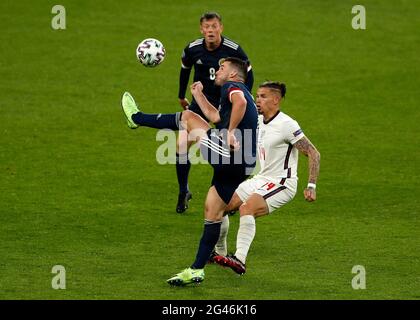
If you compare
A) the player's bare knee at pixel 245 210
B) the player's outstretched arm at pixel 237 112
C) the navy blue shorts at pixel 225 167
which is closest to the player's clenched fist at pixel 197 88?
the navy blue shorts at pixel 225 167

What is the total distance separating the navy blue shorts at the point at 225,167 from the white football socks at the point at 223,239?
0.87m

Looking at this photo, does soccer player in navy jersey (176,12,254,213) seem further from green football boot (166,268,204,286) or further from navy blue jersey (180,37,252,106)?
green football boot (166,268,204,286)

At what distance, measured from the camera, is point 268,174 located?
11.6 metres

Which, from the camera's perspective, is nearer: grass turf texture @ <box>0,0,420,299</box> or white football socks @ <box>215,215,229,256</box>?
grass turf texture @ <box>0,0,420,299</box>

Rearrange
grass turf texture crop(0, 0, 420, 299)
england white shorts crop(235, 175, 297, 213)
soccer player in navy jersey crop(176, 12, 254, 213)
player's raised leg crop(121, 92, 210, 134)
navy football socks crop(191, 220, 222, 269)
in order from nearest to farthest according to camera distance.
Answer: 1. navy football socks crop(191, 220, 222, 269)
2. grass turf texture crop(0, 0, 420, 299)
3. england white shorts crop(235, 175, 297, 213)
4. player's raised leg crop(121, 92, 210, 134)
5. soccer player in navy jersey crop(176, 12, 254, 213)

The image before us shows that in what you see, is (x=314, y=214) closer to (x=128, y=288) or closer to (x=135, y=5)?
(x=128, y=288)

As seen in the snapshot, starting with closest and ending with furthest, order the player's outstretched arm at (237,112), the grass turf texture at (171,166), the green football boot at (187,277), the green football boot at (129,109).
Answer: the player's outstretched arm at (237,112) → the green football boot at (187,277) → the grass turf texture at (171,166) → the green football boot at (129,109)

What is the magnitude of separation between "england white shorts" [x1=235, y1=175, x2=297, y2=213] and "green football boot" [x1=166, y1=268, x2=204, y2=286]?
1307 millimetres

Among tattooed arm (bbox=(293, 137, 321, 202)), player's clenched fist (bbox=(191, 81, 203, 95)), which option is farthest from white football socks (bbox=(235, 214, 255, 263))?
player's clenched fist (bbox=(191, 81, 203, 95))

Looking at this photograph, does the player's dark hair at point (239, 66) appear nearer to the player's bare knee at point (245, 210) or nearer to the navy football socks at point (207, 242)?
the player's bare knee at point (245, 210)

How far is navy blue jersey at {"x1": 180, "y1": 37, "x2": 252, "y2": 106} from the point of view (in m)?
13.8

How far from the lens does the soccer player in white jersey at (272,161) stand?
1129 centimetres

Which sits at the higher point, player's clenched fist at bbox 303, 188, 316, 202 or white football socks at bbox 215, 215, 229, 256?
player's clenched fist at bbox 303, 188, 316, 202

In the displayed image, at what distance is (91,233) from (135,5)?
13.7 m
